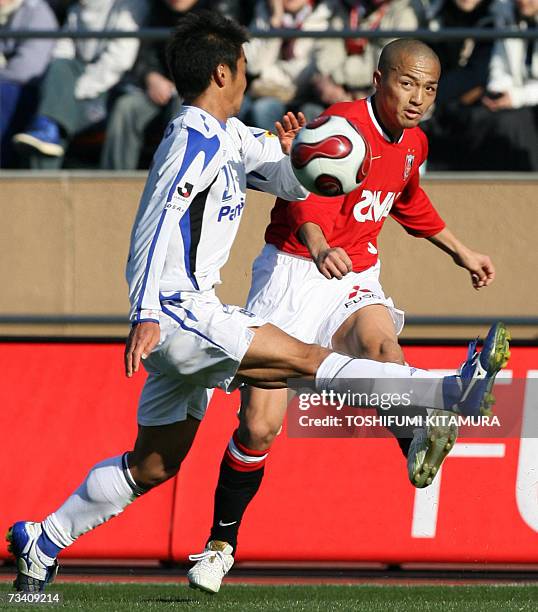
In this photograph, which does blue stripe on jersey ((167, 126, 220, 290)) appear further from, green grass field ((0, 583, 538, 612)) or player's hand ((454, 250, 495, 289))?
player's hand ((454, 250, 495, 289))

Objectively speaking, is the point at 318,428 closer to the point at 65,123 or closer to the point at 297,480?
the point at 297,480

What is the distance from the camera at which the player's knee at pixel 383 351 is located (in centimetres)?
530

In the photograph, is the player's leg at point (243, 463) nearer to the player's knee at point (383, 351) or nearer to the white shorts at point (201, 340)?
the player's knee at point (383, 351)

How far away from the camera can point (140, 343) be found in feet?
15.0

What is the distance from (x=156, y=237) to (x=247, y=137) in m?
0.79

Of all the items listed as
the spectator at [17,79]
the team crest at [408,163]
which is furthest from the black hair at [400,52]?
the spectator at [17,79]

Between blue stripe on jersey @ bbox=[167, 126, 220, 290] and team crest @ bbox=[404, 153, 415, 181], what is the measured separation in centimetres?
129

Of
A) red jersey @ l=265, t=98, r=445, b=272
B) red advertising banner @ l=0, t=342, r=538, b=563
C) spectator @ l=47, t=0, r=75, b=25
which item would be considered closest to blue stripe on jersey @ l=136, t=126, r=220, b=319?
red jersey @ l=265, t=98, r=445, b=272

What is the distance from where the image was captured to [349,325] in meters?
5.62

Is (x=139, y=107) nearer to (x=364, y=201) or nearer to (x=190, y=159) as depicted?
(x=364, y=201)

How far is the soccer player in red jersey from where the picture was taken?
557cm

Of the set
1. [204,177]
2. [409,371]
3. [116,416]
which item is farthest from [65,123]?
[409,371]

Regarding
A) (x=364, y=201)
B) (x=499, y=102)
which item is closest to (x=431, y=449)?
(x=364, y=201)

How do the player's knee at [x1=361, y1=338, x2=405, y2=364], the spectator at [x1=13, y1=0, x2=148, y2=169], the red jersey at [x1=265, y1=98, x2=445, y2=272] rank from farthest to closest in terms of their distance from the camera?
1. the spectator at [x1=13, y1=0, x2=148, y2=169]
2. the red jersey at [x1=265, y1=98, x2=445, y2=272]
3. the player's knee at [x1=361, y1=338, x2=405, y2=364]
